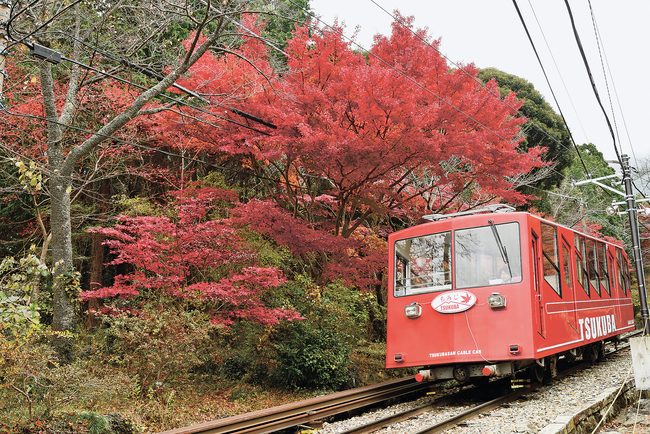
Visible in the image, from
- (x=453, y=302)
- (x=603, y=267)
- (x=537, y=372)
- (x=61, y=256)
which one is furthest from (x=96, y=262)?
(x=603, y=267)

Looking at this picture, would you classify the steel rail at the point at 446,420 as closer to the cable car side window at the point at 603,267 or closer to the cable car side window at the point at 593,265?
the cable car side window at the point at 593,265

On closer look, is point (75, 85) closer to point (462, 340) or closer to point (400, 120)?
point (400, 120)

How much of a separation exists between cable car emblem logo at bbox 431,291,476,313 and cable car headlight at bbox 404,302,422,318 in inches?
9.2

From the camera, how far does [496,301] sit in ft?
24.1

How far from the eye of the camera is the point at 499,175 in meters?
11.4

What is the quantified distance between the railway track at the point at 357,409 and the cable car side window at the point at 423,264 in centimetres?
186

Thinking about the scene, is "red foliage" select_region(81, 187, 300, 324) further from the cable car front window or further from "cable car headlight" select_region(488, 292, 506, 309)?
"cable car headlight" select_region(488, 292, 506, 309)

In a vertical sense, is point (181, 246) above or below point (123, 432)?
above

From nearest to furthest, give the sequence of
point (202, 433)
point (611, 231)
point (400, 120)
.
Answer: point (202, 433) < point (400, 120) < point (611, 231)

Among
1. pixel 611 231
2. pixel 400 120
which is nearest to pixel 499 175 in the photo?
pixel 400 120

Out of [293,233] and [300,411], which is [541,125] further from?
[300,411]

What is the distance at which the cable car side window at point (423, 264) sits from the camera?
7.97 meters

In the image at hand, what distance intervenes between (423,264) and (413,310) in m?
0.79

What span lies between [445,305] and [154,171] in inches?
363
